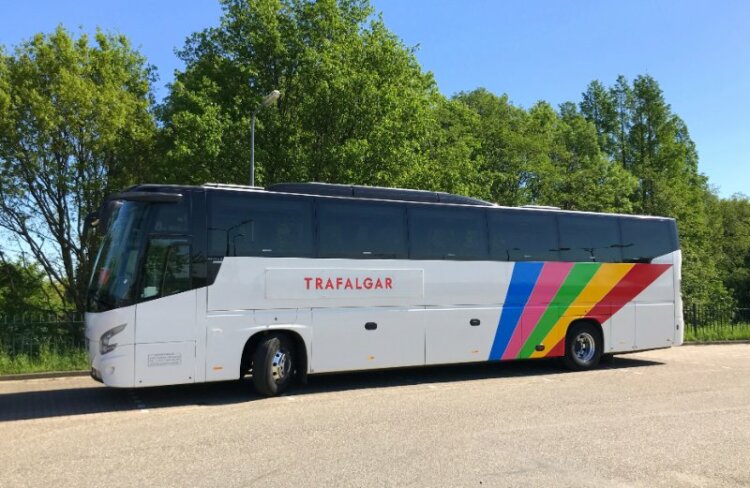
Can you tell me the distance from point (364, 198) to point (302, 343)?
2947mm

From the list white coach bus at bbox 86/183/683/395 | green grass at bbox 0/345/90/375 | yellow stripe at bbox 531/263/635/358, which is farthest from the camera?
yellow stripe at bbox 531/263/635/358

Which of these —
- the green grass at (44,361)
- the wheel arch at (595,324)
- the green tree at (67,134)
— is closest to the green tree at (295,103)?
the green tree at (67,134)

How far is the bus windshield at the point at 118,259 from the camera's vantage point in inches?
378

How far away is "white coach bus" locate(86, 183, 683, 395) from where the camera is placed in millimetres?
9766

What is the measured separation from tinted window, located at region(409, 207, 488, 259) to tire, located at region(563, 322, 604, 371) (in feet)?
10.4

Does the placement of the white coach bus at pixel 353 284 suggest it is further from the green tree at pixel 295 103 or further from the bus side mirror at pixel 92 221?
the green tree at pixel 295 103

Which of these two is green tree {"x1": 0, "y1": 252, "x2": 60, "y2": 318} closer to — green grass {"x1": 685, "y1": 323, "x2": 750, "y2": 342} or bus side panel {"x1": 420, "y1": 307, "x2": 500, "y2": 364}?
bus side panel {"x1": 420, "y1": 307, "x2": 500, "y2": 364}

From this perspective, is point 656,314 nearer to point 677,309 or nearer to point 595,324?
point 677,309

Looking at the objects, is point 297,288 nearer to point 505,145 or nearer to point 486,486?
point 486,486

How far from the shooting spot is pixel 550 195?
1596 inches

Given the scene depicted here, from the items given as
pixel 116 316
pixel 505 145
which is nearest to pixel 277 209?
pixel 116 316

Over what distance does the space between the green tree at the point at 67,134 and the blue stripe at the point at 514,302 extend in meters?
12.9

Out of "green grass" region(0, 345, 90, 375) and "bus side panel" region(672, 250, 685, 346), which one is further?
"bus side panel" region(672, 250, 685, 346)

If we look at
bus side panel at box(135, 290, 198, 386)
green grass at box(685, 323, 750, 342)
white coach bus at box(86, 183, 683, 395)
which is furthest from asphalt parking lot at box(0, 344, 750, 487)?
green grass at box(685, 323, 750, 342)
